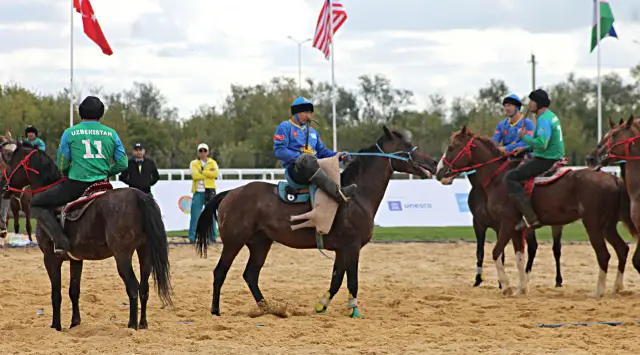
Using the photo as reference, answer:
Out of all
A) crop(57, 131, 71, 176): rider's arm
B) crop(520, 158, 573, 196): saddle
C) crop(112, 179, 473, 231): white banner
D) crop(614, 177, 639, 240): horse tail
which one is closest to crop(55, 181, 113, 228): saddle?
crop(57, 131, 71, 176): rider's arm

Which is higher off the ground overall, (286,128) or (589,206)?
(286,128)

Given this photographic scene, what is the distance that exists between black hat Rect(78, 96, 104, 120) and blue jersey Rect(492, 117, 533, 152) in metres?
6.04

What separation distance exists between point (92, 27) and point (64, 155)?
13.6m

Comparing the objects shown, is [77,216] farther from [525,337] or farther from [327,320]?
[525,337]

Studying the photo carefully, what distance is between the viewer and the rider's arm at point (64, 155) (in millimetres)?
8891

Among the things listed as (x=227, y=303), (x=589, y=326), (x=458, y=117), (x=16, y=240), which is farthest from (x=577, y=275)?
(x=458, y=117)

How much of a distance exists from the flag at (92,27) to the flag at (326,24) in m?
7.40

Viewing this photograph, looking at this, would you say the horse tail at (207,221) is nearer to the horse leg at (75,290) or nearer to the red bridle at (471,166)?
the horse leg at (75,290)

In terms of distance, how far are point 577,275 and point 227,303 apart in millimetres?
6214

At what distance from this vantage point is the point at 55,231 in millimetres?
8750

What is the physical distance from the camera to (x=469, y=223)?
73.1 feet

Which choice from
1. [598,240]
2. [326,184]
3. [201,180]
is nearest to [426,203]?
[201,180]

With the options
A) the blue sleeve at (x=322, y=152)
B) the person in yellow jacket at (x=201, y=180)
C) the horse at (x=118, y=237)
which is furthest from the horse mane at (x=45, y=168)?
the person in yellow jacket at (x=201, y=180)

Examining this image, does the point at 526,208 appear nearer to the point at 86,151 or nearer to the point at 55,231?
the point at 86,151
